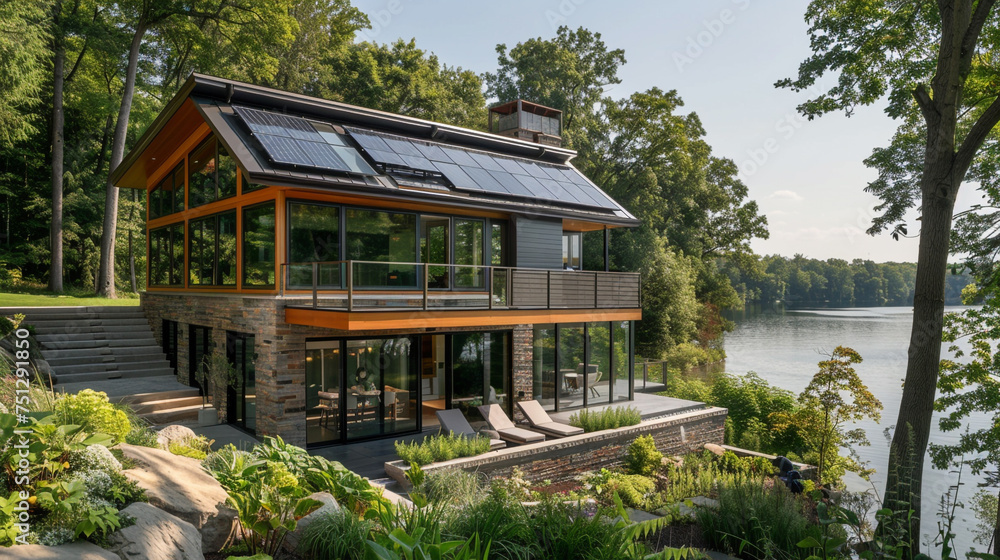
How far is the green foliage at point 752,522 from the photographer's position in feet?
21.0

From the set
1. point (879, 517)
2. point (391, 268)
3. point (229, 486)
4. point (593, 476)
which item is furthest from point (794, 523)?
point (391, 268)

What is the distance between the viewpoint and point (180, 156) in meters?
14.4

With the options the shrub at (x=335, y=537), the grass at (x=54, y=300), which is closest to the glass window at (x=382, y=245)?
the shrub at (x=335, y=537)

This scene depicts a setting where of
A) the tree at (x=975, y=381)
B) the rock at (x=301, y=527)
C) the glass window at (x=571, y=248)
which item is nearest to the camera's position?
the rock at (x=301, y=527)

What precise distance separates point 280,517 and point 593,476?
303 inches

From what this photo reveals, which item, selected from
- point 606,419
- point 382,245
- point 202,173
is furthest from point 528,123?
point 606,419

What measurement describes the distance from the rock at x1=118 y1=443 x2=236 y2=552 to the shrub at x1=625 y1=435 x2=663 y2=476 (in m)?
8.91

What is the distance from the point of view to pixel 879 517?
3.48 m

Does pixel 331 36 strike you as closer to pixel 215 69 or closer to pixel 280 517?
pixel 215 69

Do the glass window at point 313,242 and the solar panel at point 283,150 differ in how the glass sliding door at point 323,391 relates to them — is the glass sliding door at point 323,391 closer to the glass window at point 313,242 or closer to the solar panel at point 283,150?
the glass window at point 313,242

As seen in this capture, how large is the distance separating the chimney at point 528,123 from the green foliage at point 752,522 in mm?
13187

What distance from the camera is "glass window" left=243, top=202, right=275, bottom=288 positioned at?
432 inches

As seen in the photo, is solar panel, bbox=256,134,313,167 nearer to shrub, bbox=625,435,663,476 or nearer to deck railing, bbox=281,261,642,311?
deck railing, bbox=281,261,642,311

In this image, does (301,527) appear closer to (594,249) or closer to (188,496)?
(188,496)
